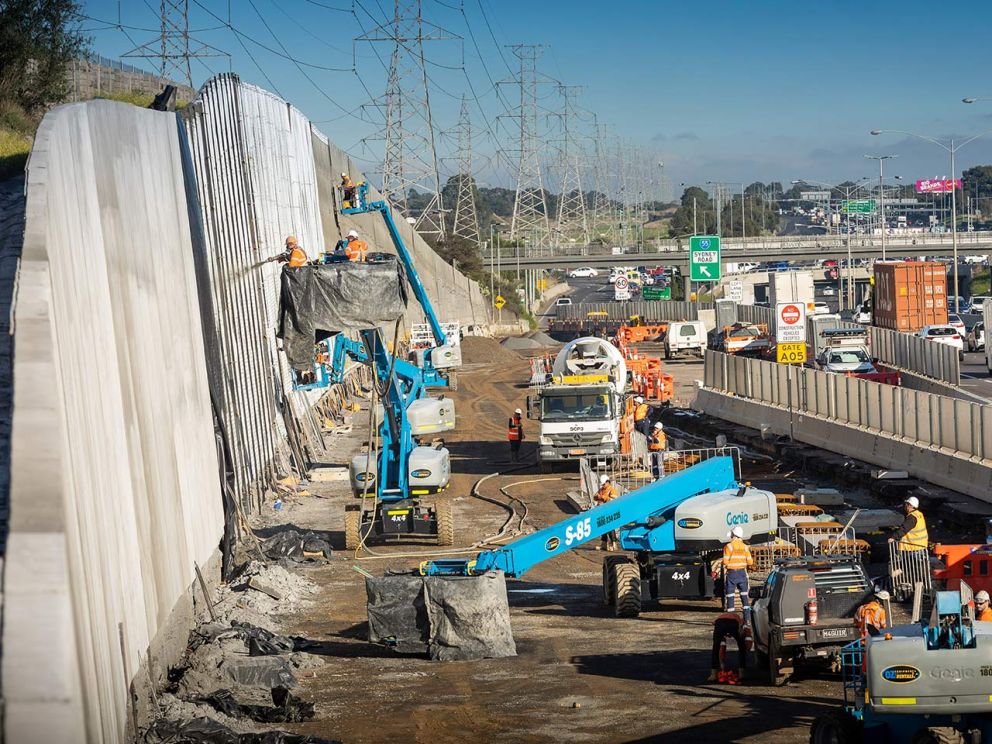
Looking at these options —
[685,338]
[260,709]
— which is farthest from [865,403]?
[685,338]

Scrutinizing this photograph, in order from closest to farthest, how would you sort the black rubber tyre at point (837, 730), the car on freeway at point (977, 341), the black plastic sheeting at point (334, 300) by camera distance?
the black rubber tyre at point (837, 730), the black plastic sheeting at point (334, 300), the car on freeway at point (977, 341)

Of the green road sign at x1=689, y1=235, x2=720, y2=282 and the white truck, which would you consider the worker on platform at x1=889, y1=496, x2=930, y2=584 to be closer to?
the white truck

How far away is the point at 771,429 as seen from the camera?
4069 centimetres

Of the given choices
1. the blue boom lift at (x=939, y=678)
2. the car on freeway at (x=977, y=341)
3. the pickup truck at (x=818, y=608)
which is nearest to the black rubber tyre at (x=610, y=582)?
the pickup truck at (x=818, y=608)

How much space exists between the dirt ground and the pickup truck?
1.75 feet

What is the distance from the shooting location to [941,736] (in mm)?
10719

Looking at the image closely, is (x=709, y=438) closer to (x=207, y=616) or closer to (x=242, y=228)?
(x=242, y=228)

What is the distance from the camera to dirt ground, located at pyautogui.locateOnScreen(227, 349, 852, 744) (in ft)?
46.8

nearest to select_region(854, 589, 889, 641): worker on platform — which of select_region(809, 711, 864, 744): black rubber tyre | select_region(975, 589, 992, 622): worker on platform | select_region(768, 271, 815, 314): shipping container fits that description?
select_region(975, 589, 992, 622): worker on platform

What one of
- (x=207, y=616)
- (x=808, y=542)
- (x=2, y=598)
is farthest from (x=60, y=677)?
(x=808, y=542)

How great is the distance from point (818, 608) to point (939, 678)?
4.37 m

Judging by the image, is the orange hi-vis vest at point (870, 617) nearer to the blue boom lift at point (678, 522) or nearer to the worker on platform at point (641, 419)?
the blue boom lift at point (678, 522)

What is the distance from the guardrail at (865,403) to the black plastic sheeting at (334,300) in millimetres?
12253

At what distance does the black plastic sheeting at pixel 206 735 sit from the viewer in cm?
1300
